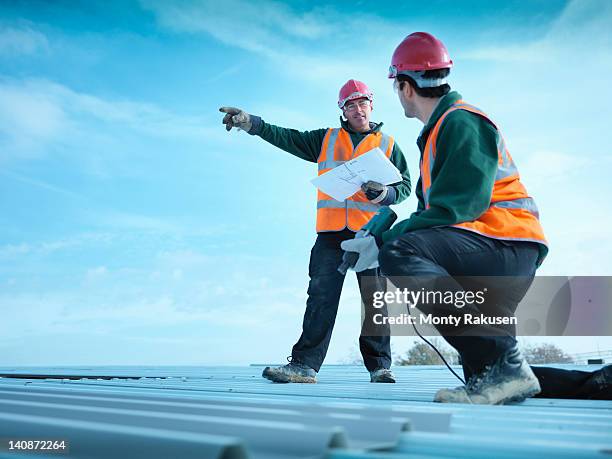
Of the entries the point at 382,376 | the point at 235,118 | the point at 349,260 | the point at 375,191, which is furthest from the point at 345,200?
the point at 349,260

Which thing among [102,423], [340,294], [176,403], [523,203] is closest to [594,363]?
[340,294]

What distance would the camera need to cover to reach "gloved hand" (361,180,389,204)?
447 cm

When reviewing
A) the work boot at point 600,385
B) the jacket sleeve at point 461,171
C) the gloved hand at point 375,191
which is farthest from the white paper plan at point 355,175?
the work boot at point 600,385

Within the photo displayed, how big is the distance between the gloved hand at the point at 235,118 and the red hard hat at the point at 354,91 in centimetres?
75

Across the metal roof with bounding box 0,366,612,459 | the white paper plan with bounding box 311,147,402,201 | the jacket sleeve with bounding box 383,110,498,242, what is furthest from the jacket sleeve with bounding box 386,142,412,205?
the metal roof with bounding box 0,366,612,459

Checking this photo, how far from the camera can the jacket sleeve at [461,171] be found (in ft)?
8.63

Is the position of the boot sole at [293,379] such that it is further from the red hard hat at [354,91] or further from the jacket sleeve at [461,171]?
the red hard hat at [354,91]

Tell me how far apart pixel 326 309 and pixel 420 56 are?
79.5 inches

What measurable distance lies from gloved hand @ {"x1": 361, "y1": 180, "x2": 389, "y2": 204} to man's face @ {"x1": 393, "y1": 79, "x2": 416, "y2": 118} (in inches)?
49.6

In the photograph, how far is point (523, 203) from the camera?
2.78 meters

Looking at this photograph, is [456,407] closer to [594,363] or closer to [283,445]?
[283,445]

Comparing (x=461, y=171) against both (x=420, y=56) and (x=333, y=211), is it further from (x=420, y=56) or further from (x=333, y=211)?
(x=333, y=211)

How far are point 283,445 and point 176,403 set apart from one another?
40.1 inches

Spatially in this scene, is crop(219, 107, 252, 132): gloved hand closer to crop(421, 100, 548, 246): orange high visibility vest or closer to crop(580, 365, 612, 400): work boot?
crop(421, 100, 548, 246): orange high visibility vest
